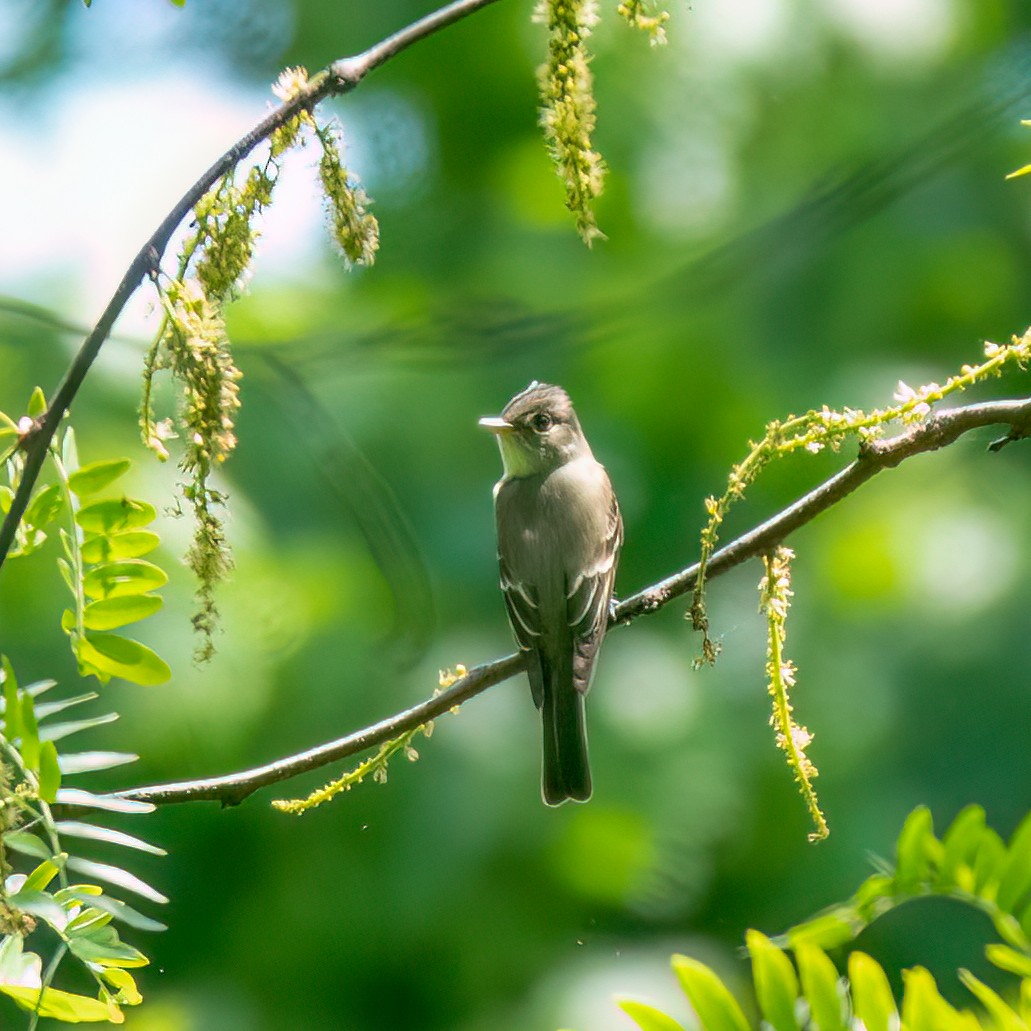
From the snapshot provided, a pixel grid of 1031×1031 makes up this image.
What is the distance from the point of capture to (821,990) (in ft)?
2.84

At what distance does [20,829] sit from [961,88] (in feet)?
23.5

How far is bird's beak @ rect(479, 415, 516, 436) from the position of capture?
3.82 m

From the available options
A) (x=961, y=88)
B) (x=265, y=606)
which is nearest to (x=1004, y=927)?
(x=265, y=606)

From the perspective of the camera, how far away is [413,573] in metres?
3.46

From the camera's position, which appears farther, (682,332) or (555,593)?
(682,332)

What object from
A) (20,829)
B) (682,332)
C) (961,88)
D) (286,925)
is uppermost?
(961,88)

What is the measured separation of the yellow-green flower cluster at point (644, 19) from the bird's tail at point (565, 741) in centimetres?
226

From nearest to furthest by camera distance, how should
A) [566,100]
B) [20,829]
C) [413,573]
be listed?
[566,100]
[20,829]
[413,573]

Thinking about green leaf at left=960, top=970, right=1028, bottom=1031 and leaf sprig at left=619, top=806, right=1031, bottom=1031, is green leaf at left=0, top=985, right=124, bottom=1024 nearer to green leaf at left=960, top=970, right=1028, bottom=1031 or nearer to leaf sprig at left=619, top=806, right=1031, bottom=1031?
leaf sprig at left=619, top=806, right=1031, bottom=1031

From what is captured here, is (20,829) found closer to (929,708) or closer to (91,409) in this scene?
Answer: (91,409)

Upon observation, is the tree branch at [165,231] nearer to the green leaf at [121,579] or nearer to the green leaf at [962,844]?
the green leaf at [121,579]

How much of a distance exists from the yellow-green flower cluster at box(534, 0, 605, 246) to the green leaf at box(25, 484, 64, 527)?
55 centimetres

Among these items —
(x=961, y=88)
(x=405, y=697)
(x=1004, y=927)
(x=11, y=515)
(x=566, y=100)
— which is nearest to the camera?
(x=1004, y=927)

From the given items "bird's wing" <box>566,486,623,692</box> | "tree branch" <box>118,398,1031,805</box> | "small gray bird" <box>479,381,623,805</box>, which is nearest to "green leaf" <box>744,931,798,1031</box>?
"tree branch" <box>118,398,1031,805</box>
